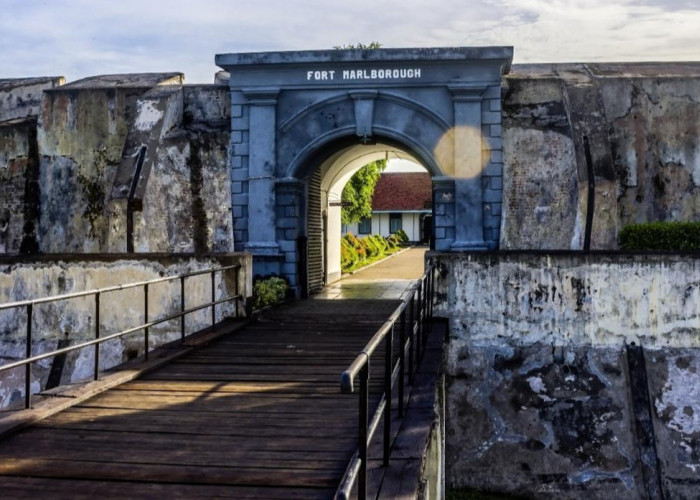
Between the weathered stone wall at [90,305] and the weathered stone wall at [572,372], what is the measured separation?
3277mm

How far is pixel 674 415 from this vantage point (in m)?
9.45

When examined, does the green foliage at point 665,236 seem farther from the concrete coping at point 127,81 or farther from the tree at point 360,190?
the tree at point 360,190

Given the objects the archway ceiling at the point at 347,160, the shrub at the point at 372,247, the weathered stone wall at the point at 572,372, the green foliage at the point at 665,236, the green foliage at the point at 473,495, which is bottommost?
the green foliage at the point at 473,495

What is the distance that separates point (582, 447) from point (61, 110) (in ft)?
38.6

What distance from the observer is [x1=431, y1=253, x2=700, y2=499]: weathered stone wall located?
936 cm

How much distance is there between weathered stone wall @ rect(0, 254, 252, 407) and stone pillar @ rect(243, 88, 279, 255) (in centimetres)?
323

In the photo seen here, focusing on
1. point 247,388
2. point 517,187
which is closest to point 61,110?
point 517,187

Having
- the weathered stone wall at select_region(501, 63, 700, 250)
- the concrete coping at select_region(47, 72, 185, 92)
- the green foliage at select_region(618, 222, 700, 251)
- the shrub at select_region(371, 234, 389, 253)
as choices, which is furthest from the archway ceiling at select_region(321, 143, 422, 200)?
the shrub at select_region(371, 234, 389, 253)

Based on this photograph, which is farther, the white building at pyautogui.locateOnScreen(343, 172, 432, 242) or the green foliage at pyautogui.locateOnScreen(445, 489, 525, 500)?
the white building at pyautogui.locateOnScreen(343, 172, 432, 242)

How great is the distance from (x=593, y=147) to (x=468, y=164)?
223 cm

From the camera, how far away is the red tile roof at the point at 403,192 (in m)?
48.1

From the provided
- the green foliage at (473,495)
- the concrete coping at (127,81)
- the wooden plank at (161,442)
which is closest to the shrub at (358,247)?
the concrete coping at (127,81)

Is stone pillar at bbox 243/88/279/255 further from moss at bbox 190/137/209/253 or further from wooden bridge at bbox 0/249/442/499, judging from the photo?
wooden bridge at bbox 0/249/442/499

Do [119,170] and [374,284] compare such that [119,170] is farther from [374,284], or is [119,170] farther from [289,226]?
[374,284]
